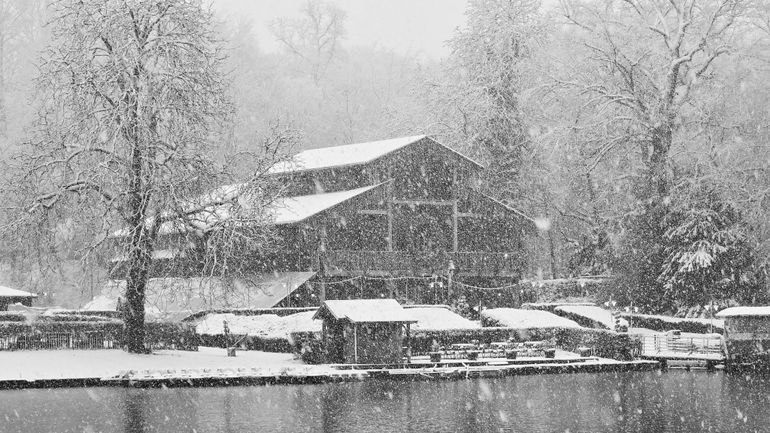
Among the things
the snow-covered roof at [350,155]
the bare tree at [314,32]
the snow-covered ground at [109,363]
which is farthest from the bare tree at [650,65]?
the bare tree at [314,32]

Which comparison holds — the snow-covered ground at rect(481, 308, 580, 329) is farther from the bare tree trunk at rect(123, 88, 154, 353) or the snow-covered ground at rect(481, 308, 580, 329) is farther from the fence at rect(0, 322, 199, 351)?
the bare tree trunk at rect(123, 88, 154, 353)

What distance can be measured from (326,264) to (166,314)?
7.87 meters

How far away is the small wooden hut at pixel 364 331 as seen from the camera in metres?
34.6

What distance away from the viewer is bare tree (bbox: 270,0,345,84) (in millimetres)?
116500

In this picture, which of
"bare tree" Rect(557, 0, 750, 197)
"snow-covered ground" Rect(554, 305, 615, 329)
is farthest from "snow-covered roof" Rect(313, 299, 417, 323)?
"bare tree" Rect(557, 0, 750, 197)

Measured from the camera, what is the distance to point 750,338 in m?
36.9

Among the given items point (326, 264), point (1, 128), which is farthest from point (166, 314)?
point (1, 128)

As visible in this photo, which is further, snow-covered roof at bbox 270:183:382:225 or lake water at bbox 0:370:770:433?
snow-covered roof at bbox 270:183:382:225

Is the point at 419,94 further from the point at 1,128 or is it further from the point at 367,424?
the point at 367,424

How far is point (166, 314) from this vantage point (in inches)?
1865

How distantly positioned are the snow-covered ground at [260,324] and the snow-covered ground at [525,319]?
7.63 m

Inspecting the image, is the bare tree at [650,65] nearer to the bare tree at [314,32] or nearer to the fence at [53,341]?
the fence at [53,341]

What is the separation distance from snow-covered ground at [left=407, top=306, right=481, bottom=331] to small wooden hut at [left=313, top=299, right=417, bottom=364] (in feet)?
15.7

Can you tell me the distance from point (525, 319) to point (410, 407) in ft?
62.5
